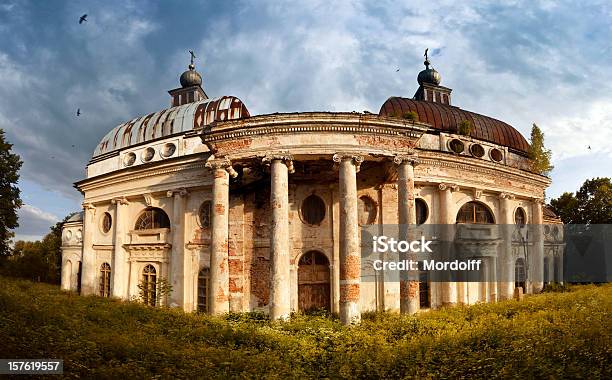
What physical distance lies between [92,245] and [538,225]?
961 inches

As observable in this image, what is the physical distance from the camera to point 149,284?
68.3ft

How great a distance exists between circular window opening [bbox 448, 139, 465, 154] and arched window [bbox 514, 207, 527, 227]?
4636mm

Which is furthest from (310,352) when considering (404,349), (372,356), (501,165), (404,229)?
(501,165)

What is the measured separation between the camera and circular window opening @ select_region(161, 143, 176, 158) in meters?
22.3

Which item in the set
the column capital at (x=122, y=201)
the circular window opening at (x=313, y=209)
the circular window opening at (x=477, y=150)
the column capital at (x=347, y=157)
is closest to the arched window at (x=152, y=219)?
the column capital at (x=122, y=201)

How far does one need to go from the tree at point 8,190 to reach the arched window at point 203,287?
1537 cm

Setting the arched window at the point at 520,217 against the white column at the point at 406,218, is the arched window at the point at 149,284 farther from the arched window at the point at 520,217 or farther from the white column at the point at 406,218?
the arched window at the point at 520,217

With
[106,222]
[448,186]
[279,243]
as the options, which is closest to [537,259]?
[448,186]

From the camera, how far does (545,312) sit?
548 inches

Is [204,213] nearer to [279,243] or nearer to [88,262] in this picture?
[279,243]

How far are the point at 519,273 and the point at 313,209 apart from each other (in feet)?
39.4

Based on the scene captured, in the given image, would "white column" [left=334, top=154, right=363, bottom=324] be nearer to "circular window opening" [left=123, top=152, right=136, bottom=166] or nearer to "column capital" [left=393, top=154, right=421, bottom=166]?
"column capital" [left=393, top=154, right=421, bottom=166]

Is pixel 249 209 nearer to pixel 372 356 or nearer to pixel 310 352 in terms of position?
pixel 310 352

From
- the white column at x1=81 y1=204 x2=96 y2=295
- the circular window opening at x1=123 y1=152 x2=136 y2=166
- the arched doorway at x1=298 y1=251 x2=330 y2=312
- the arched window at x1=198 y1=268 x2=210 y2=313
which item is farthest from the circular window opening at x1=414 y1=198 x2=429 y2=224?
the white column at x1=81 y1=204 x2=96 y2=295
